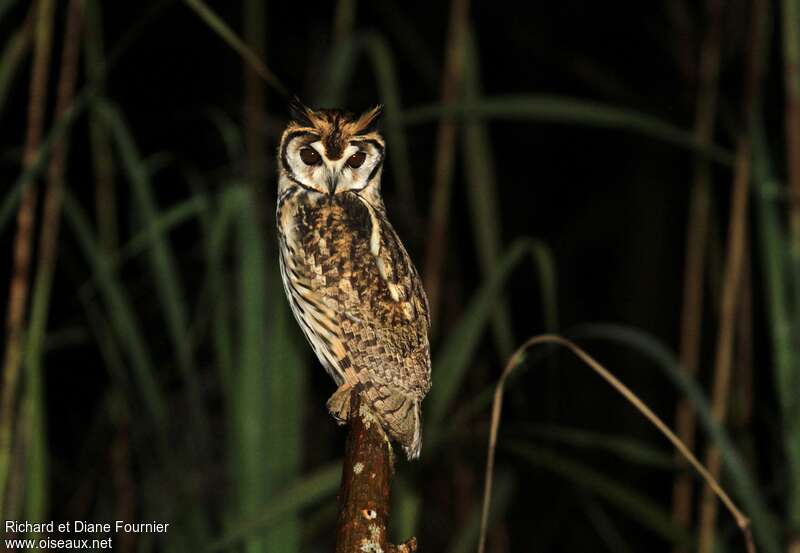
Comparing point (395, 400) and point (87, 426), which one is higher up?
point (87, 426)

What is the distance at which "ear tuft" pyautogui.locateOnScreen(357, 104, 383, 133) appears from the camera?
1236 mm

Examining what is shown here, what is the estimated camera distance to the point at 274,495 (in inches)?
60.6

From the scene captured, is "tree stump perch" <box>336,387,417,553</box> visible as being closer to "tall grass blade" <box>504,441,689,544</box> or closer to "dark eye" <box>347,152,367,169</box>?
"dark eye" <box>347,152,367,169</box>

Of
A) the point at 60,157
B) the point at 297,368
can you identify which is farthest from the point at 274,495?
the point at 60,157

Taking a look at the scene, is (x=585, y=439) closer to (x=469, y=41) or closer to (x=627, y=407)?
(x=469, y=41)

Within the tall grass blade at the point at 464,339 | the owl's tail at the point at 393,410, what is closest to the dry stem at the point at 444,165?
the tall grass blade at the point at 464,339

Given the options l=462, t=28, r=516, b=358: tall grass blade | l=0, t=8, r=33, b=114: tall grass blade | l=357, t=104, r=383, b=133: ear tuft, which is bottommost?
l=357, t=104, r=383, b=133: ear tuft

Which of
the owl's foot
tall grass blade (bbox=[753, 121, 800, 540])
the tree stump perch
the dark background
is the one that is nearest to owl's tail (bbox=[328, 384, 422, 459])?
the owl's foot

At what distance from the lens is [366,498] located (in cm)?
96

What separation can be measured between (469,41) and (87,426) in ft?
7.11

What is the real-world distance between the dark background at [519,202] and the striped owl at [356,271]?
43.4 inches

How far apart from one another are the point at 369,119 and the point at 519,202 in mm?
3072

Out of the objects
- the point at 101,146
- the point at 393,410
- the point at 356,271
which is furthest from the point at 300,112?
the point at 101,146

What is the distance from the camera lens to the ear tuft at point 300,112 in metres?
1.15
